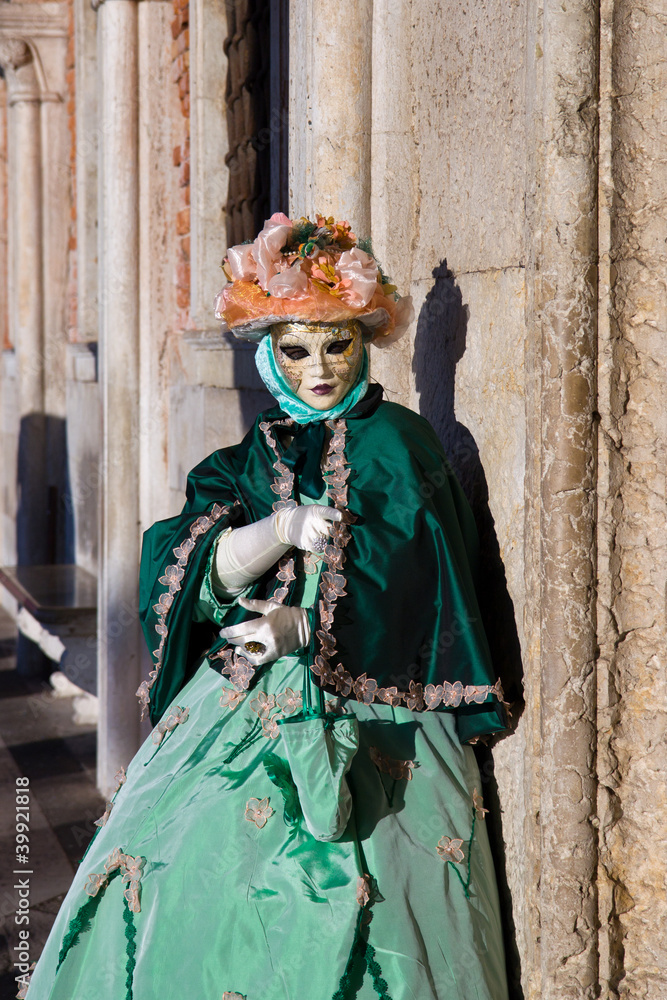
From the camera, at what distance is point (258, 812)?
1602mm

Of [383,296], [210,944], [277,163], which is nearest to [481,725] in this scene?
[210,944]

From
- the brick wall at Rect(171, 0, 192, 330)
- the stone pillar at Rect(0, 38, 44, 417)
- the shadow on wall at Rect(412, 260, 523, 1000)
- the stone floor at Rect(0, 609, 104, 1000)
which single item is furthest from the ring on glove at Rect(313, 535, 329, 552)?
the stone pillar at Rect(0, 38, 44, 417)

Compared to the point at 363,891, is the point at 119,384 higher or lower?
higher

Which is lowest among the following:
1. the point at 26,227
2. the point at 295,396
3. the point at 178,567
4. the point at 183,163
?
the point at 178,567

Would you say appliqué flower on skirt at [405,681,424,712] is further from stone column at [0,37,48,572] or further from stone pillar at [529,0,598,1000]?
stone column at [0,37,48,572]

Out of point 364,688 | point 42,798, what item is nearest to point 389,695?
point 364,688

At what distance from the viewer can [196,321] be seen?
369cm

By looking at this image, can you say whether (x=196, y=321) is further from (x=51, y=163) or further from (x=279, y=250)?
(x=51, y=163)

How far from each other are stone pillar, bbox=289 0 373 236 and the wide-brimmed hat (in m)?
0.53

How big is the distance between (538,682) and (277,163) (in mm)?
2324

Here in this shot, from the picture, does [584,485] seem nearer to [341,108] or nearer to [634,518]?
[634,518]

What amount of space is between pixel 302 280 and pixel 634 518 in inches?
25.9

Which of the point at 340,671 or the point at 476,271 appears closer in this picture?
the point at 340,671

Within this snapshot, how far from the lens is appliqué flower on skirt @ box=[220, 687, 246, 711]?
1753mm
